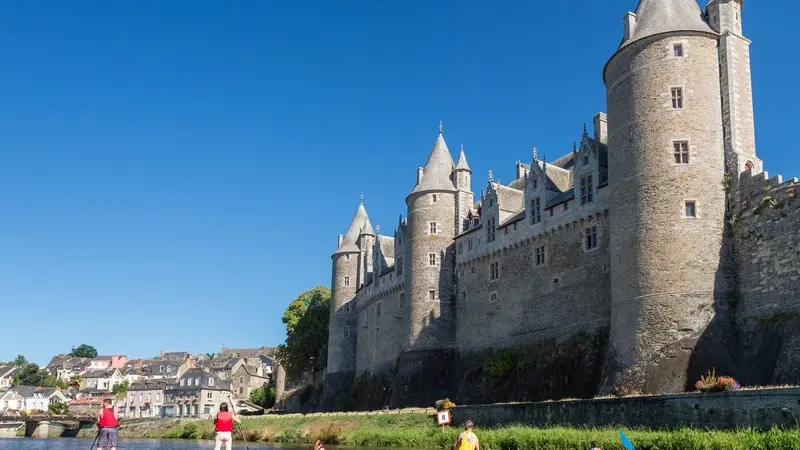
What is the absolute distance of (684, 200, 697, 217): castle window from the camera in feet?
96.1

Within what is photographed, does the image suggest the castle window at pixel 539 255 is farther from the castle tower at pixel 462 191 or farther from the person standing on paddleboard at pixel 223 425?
the person standing on paddleboard at pixel 223 425

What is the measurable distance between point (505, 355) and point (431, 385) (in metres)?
6.54

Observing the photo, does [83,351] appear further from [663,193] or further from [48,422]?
[663,193]

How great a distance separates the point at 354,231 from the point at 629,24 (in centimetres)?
3644

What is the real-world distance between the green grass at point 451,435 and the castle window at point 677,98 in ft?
41.7

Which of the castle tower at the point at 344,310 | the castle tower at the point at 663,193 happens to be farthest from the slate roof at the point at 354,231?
the castle tower at the point at 663,193

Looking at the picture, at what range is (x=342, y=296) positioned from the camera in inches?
2494

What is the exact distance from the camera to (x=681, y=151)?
3003 centimetres

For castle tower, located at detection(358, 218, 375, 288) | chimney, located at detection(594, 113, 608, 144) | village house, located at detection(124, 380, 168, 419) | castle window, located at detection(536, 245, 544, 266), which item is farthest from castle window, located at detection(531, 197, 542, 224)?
village house, located at detection(124, 380, 168, 419)

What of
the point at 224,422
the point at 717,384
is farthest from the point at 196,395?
the point at 224,422

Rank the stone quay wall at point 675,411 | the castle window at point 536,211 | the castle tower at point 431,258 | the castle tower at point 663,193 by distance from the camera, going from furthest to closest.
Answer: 1. the castle tower at point 431,258
2. the castle window at point 536,211
3. the castle tower at point 663,193
4. the stone quay wall at point 675,411

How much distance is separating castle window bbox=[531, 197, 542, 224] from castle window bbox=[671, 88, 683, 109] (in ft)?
36.3

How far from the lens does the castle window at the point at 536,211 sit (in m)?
40.5

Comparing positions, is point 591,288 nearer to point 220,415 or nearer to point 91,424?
point 220,415
